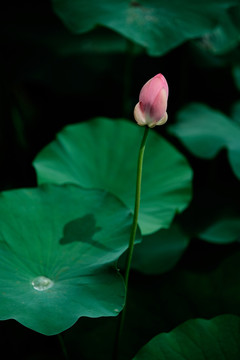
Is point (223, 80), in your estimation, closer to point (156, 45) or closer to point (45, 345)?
point (156, 45)

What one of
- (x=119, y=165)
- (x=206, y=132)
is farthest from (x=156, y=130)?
(x=119, y=165)

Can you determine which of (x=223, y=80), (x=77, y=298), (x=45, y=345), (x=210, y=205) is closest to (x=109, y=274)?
(x=77, y=298)

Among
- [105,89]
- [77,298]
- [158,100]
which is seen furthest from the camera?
[105,89]

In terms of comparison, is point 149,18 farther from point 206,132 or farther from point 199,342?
point 199,342

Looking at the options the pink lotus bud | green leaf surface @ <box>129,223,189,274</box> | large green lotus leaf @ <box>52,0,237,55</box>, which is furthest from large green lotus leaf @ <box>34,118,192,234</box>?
the pink lotus bud

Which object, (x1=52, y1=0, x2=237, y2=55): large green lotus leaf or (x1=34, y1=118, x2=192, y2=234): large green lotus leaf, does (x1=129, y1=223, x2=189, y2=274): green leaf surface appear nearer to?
(x1=34, y1=118, x2=192, y2=234): large green lotus leaf
